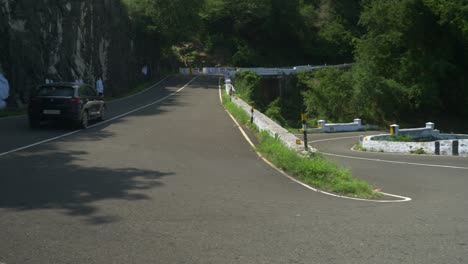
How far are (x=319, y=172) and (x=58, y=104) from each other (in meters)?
10.5

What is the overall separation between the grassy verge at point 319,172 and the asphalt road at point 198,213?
433mm

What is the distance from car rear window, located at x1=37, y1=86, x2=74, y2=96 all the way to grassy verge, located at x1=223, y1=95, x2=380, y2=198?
8.17 m

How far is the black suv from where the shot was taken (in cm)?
1775

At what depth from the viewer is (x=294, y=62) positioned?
8094 centimetres

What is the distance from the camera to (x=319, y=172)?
10.9 metres

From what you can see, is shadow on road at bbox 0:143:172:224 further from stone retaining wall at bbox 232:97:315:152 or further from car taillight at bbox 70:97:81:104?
car taillight at bbox 70:97:81:104

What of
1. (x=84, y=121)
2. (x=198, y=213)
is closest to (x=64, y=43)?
(x=84, y=121)

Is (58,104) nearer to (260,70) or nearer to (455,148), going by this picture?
(455,148)

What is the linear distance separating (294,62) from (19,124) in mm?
64434

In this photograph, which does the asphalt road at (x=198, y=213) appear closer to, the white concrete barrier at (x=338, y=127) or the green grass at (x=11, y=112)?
the green grass at (x=11, y=112)

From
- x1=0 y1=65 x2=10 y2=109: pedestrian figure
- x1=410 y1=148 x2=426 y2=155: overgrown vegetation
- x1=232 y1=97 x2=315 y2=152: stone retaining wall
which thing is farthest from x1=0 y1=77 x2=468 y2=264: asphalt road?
x1=0 y1=65 x2=10 y2=109: pedestrian figure

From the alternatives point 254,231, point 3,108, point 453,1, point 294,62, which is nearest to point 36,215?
point 254,231

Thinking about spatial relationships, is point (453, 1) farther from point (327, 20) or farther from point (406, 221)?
point (406, 221)

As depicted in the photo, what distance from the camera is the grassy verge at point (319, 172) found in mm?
9945
